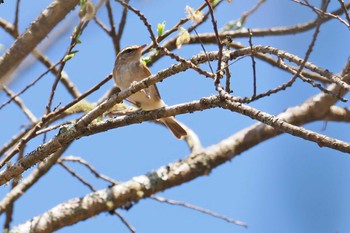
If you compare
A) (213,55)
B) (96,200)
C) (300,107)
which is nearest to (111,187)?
(96,200)

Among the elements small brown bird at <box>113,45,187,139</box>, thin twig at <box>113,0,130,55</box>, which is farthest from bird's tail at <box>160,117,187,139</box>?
thin twig at <box>113,0,130,55</box>

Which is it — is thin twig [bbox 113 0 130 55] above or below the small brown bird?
above

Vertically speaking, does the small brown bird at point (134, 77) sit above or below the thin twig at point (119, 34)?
below

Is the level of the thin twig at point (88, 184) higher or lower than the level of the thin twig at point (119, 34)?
lower

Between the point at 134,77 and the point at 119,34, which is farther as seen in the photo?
the point at 119,34

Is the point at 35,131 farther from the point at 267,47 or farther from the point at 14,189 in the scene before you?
the point at 14,189

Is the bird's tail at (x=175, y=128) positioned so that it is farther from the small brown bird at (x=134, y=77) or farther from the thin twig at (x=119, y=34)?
the thin twig at (x=119, y=34)

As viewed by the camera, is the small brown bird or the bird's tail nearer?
the small brown bird

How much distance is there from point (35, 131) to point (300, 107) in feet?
10.7

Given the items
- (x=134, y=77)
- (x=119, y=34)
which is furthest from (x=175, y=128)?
(x=119, y=34)

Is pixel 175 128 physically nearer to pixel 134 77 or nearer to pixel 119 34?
pixel 134 77

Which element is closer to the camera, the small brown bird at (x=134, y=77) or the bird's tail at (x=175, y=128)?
the small brown bird at (x=134, y=77)

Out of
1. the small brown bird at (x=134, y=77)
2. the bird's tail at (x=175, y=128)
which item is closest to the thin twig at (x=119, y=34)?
the small brown bird at (x=134, y=77)

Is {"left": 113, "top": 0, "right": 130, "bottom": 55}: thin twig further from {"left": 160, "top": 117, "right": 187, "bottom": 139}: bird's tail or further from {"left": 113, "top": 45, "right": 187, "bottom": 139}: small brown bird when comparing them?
{"left": 160, "top": 117, "right": 187, "bottom": 139}: bird's tail
